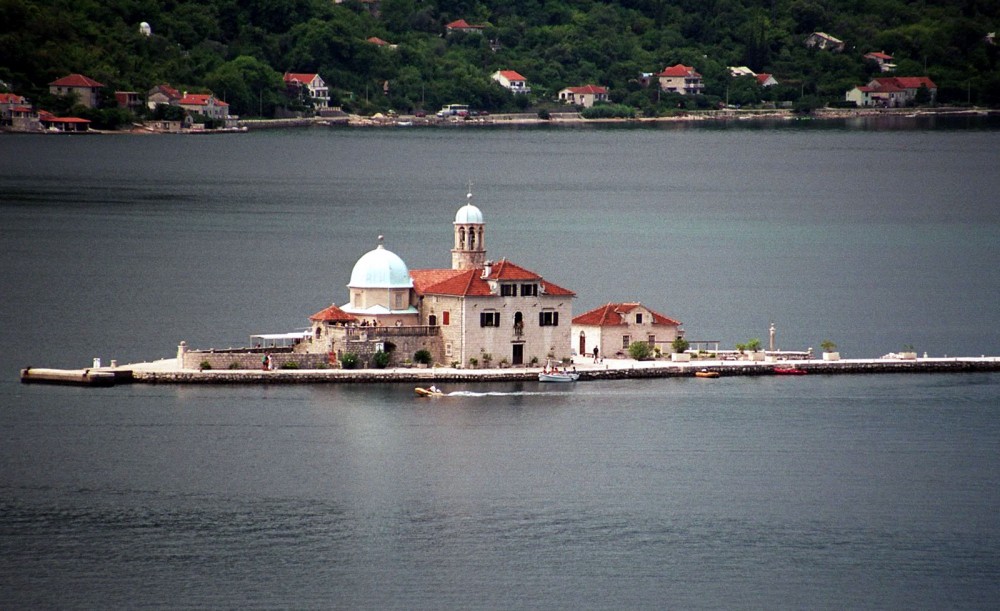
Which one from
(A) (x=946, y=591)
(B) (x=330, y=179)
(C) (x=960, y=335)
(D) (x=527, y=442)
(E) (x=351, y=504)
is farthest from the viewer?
(B) (x=330, y=179)

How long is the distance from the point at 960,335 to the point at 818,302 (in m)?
12.0

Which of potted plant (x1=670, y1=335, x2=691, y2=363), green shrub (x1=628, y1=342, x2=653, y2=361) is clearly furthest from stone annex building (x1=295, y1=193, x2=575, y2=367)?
potted plant (x1=670, y1=335, x2=691, y2=363)

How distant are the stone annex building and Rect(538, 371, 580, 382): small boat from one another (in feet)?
5.02

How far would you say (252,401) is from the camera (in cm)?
8438

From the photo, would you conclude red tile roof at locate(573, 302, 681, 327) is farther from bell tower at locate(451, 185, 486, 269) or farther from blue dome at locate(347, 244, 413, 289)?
blue dome at locate(347, 244, 413, 289)

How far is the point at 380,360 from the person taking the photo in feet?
291

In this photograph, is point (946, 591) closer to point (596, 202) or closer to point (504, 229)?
point (504, 229)

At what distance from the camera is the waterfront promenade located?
8750 centimetres

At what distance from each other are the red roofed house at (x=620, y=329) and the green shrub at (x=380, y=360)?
795 centimetres

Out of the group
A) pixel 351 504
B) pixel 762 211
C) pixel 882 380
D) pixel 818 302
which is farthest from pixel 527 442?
pixel 762 211

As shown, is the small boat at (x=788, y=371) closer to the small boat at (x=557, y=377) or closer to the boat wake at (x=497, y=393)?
the small boat at (x=557, y=377)

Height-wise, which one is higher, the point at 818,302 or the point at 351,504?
the point at 818,302

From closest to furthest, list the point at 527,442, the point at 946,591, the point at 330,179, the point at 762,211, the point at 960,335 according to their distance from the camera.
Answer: the point at 946,591, the point at 527,442, the point at 960,335, the point at 762,211, the point at 330,179

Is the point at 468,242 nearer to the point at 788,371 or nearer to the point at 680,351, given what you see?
the point at 680,351
